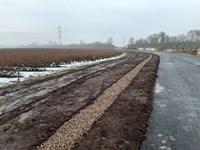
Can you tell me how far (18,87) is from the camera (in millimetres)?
13375

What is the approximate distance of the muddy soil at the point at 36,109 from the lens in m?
6.12

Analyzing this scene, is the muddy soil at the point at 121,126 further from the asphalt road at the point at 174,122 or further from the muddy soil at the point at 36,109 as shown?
the muddy soil at the point at 36,109

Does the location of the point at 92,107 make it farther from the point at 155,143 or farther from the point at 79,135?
the point at 155,143

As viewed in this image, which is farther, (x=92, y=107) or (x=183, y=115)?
(x=92, y=107)

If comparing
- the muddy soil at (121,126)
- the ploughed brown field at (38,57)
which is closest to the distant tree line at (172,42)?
the ploughed brown field at (38,57)

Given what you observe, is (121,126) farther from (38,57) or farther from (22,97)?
(38,57)

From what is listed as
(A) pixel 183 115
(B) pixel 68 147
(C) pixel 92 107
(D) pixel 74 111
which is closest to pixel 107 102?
(C) pixel 92 107

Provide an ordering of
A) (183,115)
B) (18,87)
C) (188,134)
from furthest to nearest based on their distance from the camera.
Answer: (18,87) → (183,115) → (188,134)

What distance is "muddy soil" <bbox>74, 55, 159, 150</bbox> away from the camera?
557cm

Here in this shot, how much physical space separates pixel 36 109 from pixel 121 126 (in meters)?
3.27

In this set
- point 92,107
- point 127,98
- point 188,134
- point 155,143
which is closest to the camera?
point 155,143

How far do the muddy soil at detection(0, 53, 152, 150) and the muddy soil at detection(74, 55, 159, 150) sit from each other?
3.39ft

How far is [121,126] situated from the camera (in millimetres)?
6879

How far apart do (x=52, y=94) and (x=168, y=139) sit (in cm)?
647
